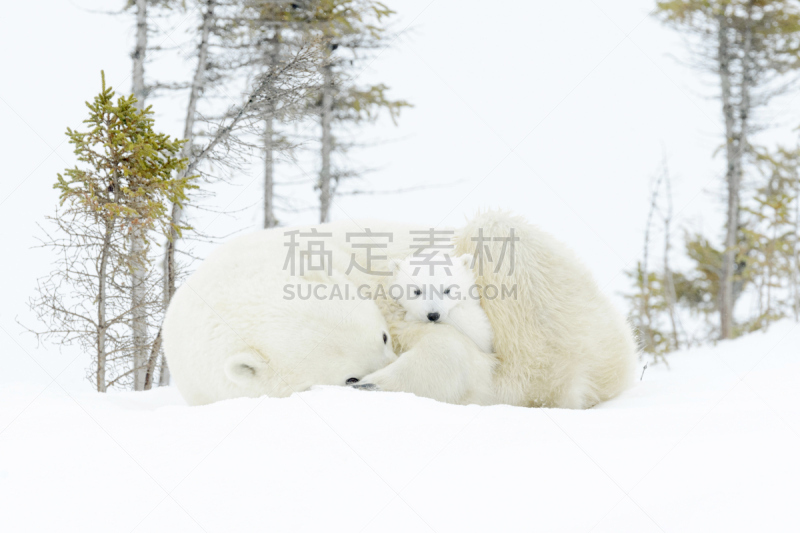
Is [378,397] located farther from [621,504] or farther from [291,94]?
[291,94]

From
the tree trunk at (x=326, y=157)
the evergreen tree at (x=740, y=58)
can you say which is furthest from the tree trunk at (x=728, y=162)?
the tree trunk at (x=326, y=157)

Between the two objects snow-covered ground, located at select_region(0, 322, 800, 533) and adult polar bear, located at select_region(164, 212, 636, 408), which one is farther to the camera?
adult polar bear, located at select_region(164, 212, 636, 408)

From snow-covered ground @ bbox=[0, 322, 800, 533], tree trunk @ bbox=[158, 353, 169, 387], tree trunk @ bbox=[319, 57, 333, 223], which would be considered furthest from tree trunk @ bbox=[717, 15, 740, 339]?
snow-covered ground @ bbox=[0, 322, 800, 533]

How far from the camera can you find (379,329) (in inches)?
104

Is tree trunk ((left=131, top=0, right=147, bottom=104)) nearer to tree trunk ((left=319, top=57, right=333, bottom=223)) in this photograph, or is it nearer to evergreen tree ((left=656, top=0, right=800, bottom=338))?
tree trunk ((left=319, top=57, right=333, bottom=223))

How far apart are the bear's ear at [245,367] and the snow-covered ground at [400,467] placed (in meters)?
0.24

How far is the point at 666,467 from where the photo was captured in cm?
155

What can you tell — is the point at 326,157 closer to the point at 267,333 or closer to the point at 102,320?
the point at 102,320

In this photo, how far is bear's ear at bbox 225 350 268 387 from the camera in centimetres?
243

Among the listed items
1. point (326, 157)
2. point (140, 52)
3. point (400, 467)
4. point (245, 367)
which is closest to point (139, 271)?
point (140, 52)

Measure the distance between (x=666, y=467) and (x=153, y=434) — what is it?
1.67 metres

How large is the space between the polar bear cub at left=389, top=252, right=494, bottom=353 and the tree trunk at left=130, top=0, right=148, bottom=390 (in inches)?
89.6

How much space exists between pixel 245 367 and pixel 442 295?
106 cm

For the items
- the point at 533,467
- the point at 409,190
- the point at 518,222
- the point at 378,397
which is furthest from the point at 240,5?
the point at 533,467
